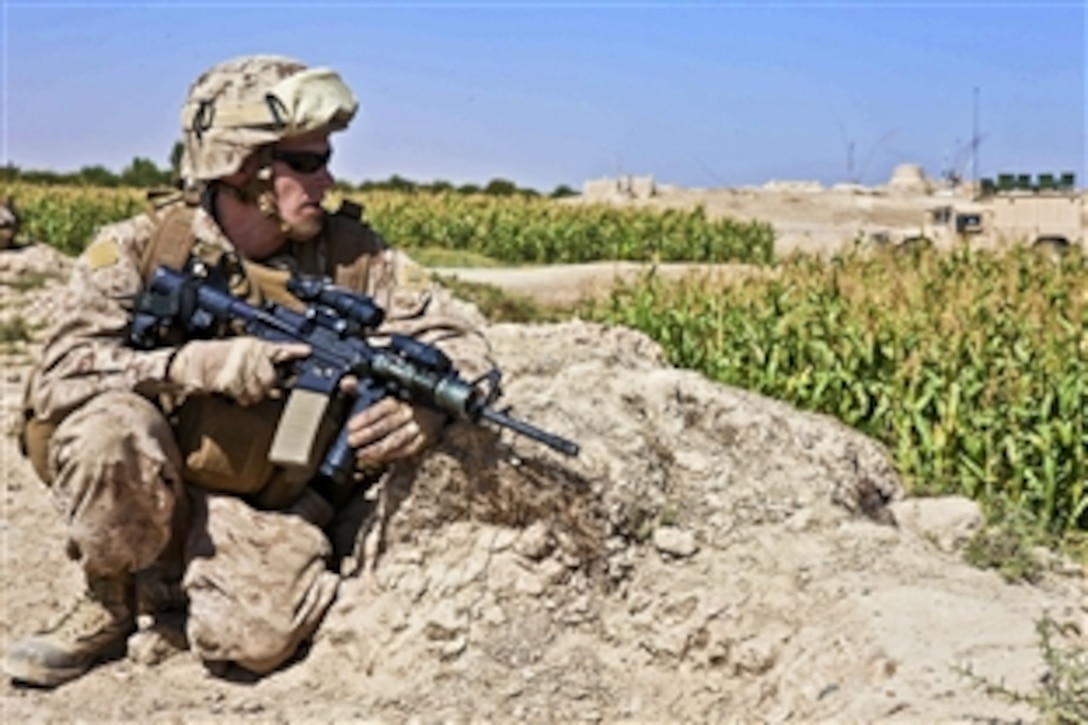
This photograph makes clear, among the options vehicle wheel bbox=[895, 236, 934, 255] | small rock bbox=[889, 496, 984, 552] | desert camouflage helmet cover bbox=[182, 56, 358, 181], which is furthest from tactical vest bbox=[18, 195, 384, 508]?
vehicle wheel bbox=[895, 236, 934, 255]

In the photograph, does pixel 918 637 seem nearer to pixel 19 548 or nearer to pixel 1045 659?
pixel 1045 659

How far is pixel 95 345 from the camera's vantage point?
4699mm

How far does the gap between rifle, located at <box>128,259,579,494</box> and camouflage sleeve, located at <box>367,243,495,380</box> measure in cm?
12

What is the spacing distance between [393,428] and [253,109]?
1.05 meters

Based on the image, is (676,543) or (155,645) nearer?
(676,543)

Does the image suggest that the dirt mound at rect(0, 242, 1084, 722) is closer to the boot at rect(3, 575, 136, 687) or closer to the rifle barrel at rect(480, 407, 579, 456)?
the boot at rect(3, 575, 136, 687)

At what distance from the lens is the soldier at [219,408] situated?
460 centimetres

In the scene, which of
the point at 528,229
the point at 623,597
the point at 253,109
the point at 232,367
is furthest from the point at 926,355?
the point at 528,229

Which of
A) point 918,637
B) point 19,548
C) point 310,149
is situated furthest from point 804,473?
point 19,548

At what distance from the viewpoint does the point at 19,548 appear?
252 inches

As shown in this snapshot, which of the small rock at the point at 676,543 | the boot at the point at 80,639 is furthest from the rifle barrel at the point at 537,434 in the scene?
the boot at the point at 80,639

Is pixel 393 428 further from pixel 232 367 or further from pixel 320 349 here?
pixel 232 367

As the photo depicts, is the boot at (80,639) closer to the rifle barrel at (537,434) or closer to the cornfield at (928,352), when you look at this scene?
the rifle barrel at (537,434)

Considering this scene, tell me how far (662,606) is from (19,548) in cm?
304
